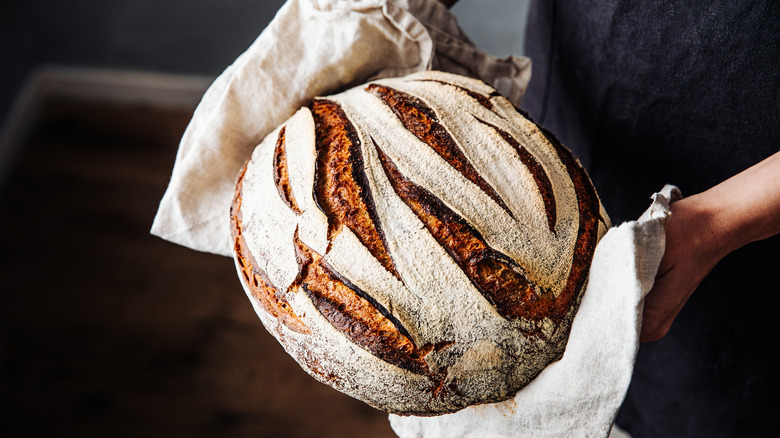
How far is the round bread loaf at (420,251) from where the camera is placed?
60 centimetres

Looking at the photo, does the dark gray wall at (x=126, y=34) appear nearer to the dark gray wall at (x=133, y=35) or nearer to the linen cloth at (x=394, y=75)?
the dark gray wall at (x=133, y=35)

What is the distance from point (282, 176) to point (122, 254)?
5.07 ft

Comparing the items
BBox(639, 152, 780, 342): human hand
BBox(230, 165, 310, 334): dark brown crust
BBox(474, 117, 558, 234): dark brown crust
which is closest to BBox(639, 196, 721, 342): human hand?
BBox(639, 152, 780, 342): human hand

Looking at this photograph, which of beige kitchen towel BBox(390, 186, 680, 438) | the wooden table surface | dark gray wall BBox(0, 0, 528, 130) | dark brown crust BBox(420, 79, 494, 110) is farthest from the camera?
dark gray wall BBox(0, 0, 528, 130)

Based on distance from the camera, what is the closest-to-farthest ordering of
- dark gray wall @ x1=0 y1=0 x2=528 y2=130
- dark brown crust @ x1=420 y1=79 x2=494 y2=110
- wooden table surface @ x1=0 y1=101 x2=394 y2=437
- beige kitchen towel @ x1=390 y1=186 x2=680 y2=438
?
1. beige kitchen towel @ x1=390 y1=186 x2=680 y2=438
2. dark brown crust @ x1=420 y1=79 x2=494 y2=110
3. wooden table surface @ x1=0 y1=101 x2=394 y2=437
4. dark gray wall @ x1=0 y1=0 x2=528 y2=130

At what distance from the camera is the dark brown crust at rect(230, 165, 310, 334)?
635mm

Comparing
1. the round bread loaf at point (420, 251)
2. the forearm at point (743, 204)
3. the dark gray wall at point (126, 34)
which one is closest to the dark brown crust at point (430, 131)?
the round bread loaf at point (420, 251)

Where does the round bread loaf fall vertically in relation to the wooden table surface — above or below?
above

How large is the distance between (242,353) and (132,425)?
1.17 ft

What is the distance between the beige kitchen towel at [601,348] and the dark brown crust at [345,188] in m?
0.21

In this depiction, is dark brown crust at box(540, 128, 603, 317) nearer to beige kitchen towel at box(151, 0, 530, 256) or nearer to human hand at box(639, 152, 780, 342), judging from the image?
human hand at box(639, 152, 780, 342)

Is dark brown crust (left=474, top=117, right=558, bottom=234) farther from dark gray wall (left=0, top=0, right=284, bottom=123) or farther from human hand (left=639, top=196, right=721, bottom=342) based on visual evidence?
dark gray wall (left=0, top=0, right=284, bottom=123)

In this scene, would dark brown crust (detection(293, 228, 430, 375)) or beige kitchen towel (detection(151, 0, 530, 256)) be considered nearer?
dark brown crust (detection(293, 228, 430, 375))

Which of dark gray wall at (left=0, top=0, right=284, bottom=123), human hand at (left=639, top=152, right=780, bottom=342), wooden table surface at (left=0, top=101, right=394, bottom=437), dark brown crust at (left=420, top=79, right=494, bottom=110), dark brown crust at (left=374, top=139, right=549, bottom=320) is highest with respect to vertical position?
dark brown crust at (left=420, top=79, right=494, bottom=110)
